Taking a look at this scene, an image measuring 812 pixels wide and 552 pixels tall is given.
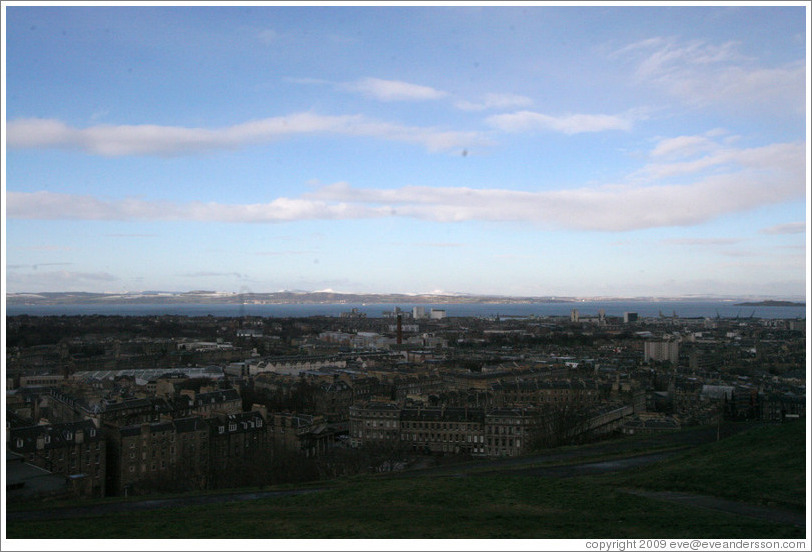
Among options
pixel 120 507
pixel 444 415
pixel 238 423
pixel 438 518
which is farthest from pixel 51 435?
pixel 438 518

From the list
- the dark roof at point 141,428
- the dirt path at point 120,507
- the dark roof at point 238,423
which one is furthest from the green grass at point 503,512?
the dark roof at point 238,423

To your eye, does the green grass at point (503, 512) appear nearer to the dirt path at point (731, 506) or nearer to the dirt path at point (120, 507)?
the dirt path at point (731, 506)

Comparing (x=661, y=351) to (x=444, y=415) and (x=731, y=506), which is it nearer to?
(x=444, y=415)

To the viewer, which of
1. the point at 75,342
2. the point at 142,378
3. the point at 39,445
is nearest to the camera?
the point at 39,445

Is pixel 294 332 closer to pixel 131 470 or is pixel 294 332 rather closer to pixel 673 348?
pixel 673 348

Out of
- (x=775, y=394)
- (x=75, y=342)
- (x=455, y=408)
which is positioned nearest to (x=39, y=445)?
(x=455, y=408)

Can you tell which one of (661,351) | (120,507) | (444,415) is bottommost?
(661,351)

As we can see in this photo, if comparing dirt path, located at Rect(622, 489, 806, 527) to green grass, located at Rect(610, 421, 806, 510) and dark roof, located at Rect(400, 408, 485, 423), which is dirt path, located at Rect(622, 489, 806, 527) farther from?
dark roof, located at Rect(400, 408, 485, 423)
